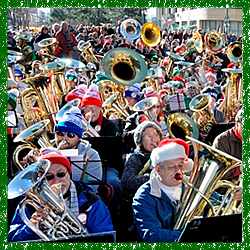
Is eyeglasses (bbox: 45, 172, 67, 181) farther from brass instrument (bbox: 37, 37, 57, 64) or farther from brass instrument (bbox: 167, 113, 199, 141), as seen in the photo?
brass instrument (bbox: 37, 37, 57, 64)

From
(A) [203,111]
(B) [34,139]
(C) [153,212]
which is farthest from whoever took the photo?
(A) [203,111]

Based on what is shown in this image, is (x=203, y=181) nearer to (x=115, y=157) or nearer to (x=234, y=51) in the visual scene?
(x=115, y=157)

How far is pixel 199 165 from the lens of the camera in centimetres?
309

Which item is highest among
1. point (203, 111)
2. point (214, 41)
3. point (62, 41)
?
point (62, 41)

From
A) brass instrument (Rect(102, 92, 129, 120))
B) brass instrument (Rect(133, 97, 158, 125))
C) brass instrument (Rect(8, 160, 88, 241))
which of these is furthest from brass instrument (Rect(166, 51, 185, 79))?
brass instrument (Rect(8, 160, 88, 241))

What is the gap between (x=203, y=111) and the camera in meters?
6.52

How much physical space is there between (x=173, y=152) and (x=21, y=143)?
1.36m

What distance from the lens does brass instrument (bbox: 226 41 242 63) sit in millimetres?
10336

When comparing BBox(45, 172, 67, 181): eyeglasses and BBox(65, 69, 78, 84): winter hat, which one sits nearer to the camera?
BBox(45, 172, 67, 181): eyeglasses

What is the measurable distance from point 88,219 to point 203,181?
72 cm

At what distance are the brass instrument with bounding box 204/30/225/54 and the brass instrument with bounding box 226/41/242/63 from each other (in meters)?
2.97

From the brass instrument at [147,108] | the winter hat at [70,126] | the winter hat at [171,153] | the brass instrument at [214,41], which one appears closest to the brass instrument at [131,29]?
the brass instrument at [214,41]

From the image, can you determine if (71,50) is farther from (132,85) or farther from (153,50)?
(132,85)

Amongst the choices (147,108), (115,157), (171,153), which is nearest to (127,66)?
(147,108)
